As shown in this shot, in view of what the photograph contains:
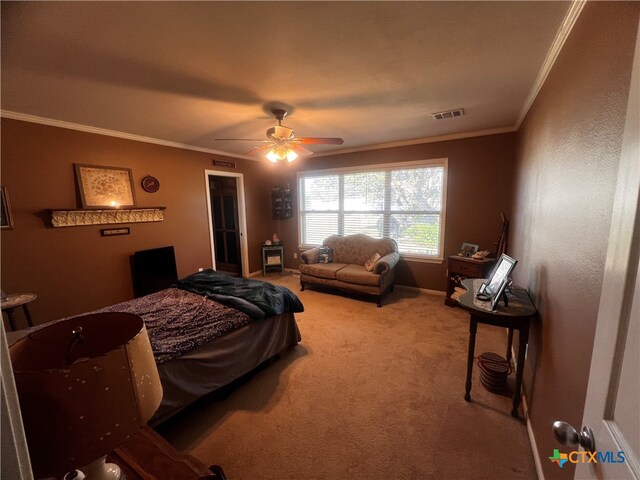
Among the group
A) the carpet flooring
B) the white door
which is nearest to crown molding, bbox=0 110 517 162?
the carpet flooring

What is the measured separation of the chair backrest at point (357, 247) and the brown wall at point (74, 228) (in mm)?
2502

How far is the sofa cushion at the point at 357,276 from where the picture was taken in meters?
3.87

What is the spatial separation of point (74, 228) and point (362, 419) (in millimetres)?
3824

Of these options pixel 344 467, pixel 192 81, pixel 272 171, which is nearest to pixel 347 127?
pixel 192 81

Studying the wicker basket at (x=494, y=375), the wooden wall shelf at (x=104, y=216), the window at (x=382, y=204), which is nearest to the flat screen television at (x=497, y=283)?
the wicker basket at (x=494, y=375)

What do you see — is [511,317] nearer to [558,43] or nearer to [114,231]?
[558,43]

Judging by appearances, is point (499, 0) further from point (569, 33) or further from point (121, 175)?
point (121, 175)

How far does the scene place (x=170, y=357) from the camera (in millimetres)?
1739

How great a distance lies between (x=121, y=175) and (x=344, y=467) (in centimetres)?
413

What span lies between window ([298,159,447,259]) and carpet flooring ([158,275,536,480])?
1913 mm

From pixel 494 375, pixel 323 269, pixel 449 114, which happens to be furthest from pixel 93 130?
pixel 494 375

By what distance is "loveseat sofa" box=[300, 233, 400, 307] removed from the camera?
3.91 metres

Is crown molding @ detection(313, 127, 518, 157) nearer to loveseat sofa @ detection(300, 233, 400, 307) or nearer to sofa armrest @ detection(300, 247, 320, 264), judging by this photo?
loveseat sofa @ detection(300, 233, 400, 307)

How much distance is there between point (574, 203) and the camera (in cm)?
125
